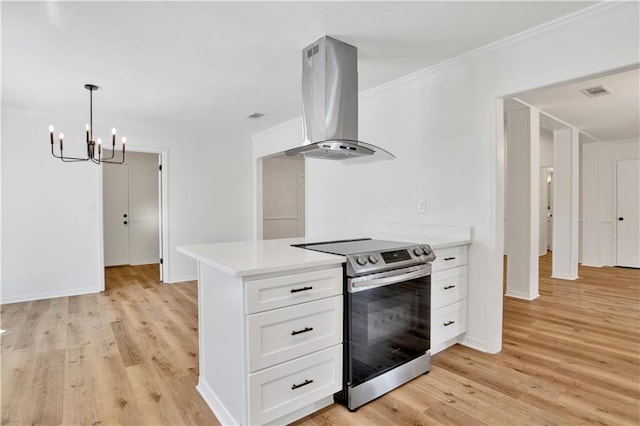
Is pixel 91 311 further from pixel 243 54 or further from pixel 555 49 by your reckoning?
pixel 555 49

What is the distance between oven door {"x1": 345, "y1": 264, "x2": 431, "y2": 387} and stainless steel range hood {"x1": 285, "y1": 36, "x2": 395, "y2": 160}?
1.04m

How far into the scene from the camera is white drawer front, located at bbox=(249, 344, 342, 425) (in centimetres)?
172

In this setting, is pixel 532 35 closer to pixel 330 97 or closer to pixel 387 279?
pixel 330 97

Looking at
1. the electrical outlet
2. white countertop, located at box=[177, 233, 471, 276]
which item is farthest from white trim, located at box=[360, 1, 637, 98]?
white countertop, located at box=[177, 233, 471, 276]

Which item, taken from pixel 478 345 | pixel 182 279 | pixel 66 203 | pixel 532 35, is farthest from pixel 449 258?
pixel 66 203

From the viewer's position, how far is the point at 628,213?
6418mm

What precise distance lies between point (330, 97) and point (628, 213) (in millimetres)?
6818

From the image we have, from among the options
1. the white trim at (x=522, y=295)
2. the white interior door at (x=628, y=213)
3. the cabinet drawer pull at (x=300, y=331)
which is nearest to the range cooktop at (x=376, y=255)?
the cabinet drawer pull at (x=300, y=331)

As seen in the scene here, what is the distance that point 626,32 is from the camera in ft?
6.86

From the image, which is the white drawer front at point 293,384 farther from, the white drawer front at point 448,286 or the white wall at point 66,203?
the white wall at point 66,203

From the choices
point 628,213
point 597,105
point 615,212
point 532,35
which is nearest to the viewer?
point 532,35

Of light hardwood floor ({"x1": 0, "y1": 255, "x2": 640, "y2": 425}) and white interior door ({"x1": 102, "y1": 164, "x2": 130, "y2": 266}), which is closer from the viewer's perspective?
light hardwood floor ({"x1": 0, "y1": 255, "x2": 640, "y2": 425})

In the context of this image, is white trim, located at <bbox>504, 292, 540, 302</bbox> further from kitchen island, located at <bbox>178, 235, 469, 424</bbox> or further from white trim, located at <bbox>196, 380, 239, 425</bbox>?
white trim, located at <bbox>196, 380, 239, 425</bbox>

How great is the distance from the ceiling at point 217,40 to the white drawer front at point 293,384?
2.07 m
